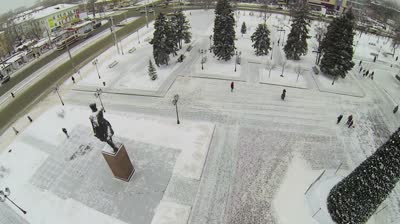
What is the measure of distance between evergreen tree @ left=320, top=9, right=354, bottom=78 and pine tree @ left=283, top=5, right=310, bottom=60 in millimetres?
3109

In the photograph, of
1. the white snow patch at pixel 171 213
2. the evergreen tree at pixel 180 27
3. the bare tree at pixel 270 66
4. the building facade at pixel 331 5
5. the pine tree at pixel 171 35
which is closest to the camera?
the white snow patch at pixel 171 213

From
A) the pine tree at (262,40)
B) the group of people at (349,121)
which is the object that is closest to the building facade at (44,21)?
the pine tree at (262,40)

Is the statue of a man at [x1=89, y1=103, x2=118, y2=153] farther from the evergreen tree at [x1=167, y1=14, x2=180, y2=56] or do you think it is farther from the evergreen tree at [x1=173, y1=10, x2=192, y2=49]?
the evergreen tree at [x1=173, y1=10, x2=192, y2=49]

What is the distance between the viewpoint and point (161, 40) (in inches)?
1032

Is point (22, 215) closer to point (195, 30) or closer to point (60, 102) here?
point (60, 102)

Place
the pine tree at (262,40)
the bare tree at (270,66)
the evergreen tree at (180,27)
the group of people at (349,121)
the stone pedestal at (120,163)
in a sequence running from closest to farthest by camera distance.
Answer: the stone pedestal at (120,163) < the group of people at (349,121) < the bare tree at (270,66) < the pine tree at (262,40) < the evergreen tree at (180,27)

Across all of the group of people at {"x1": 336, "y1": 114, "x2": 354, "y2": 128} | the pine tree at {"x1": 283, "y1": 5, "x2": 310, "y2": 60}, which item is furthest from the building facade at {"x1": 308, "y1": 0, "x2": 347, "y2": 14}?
the group of people at {"x1": 336, "y1": 114, "x2": 354, "y2": 128}

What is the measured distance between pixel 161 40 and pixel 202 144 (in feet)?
49.5

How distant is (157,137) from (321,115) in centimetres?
1459

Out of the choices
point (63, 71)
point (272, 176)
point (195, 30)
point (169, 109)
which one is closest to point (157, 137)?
point (169, 109)

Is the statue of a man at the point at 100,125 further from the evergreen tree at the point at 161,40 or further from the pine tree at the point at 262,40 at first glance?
the pine tree at the point at 262,40

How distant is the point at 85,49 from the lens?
35406 mm

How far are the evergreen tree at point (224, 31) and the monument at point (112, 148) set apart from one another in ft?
61.2

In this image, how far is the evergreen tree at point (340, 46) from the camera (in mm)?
22516
